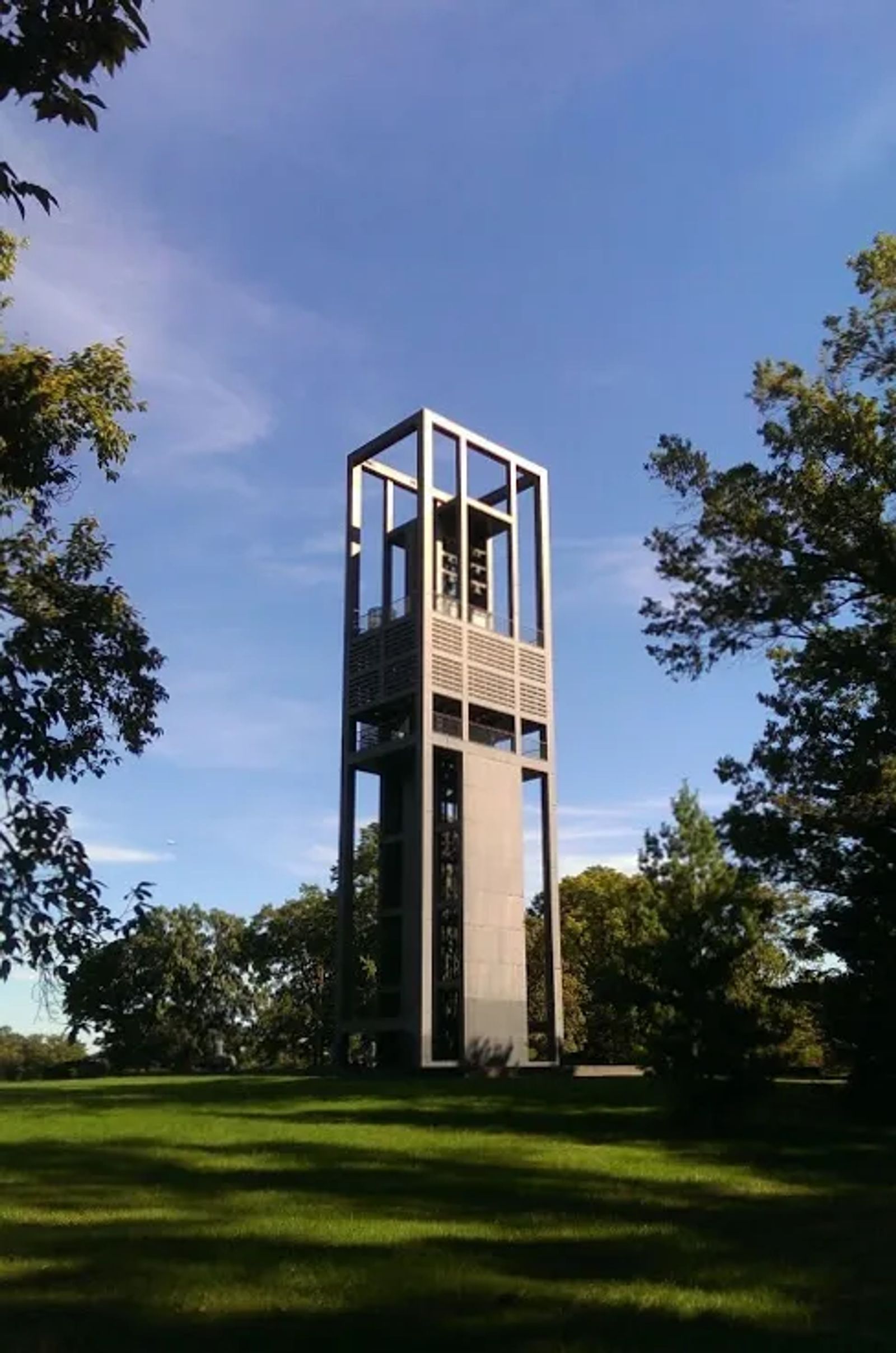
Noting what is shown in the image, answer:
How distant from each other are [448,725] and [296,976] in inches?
1377

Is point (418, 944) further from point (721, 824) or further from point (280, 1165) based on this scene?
point (280, 1165)

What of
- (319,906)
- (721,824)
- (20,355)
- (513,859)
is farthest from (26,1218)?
(319,906)

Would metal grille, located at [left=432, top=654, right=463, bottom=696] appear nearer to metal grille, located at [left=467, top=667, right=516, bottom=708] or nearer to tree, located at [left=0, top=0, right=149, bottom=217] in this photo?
metal grille, located at [left=467, top=667, right=516, bottom=708]

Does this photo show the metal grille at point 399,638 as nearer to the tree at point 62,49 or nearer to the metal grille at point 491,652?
the metal grille at point 491,652

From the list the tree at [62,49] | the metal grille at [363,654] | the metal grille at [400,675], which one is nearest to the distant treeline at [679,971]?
the tree at [62,49]

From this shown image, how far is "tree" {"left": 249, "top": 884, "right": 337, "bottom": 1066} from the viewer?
68625mm

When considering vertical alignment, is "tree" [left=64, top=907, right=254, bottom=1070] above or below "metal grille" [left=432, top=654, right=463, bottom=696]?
below

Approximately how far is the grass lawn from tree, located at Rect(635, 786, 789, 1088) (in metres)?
1.12

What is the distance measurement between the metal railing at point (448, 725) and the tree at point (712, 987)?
23627 millimetres

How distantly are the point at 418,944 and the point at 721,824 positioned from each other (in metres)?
20.8

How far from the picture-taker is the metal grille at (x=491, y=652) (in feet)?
141

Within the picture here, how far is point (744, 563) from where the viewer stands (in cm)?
2209

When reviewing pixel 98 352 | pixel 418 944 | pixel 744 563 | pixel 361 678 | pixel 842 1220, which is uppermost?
pixel 361 678

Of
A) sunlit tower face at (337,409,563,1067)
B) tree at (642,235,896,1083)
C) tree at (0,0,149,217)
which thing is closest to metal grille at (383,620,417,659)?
sunlit tower face at (337,409,563,1067)
